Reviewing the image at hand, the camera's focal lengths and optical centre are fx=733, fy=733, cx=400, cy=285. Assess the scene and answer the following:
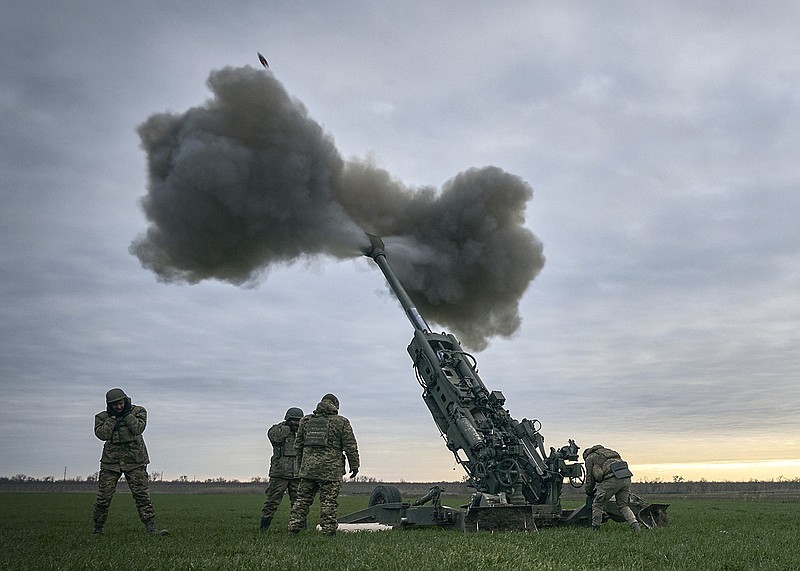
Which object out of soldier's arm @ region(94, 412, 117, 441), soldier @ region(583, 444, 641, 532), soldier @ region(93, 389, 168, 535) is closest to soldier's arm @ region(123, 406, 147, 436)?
soldier @ region(93, 389, 168, 535)

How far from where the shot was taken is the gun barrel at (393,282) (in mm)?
16359

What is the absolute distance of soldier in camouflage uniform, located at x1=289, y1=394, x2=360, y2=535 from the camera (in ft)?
34.7

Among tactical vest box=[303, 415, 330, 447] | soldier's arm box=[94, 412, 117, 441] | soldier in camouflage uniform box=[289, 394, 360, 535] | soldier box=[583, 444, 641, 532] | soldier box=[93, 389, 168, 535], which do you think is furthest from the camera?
soldier box=[583, 444, 641, 532]

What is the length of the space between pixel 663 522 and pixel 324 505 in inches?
245

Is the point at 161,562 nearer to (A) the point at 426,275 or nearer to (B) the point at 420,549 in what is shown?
(B) the point at 420,549

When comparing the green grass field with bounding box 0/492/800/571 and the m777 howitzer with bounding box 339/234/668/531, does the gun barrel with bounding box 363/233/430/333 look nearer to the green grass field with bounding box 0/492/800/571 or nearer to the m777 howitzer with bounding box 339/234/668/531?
the m777 howitzer with bounding box 339/234/668/531

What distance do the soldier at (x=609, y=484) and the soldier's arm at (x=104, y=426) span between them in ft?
26.0

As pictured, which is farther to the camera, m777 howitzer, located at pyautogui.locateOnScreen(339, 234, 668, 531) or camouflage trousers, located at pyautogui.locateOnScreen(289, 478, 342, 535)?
m777 howitzer, located at pyautogui.locateOnScreen(339, 234, 668, 531)

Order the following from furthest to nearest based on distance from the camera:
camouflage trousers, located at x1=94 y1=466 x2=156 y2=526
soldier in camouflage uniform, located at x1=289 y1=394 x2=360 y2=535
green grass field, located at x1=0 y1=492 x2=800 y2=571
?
camouflage trousers, located at x1=94 y1=466 x2=156 y2=526 → soldier in camouflage uniform, located at x1=289 y1=394 x2=360 y2=535 → green grass field, located at x1=0 y1=492 x2=800 y2=571

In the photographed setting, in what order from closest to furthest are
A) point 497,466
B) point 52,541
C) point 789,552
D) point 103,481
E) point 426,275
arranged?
point 789,552, point 52,541, point 103,481, point 497,466, point 426,275

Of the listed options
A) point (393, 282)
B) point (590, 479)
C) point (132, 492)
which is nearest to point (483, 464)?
point (590, 479)

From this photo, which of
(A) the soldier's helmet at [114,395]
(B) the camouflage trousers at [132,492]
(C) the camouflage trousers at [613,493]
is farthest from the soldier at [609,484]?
(A) the soldier's helmet at [114,395]

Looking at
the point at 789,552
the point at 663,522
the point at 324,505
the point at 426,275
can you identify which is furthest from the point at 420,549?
the point at 426,275

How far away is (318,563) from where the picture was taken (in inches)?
263
